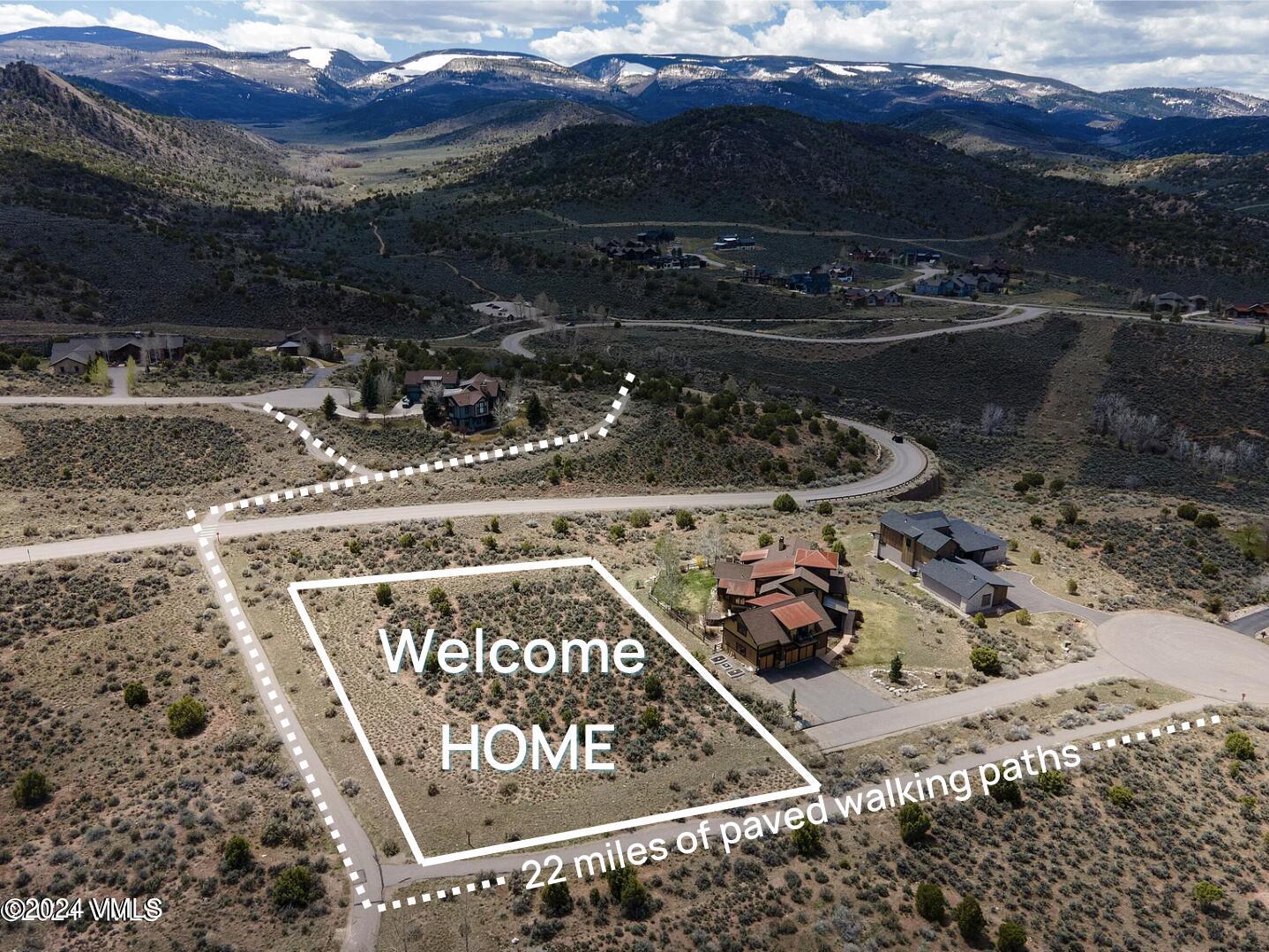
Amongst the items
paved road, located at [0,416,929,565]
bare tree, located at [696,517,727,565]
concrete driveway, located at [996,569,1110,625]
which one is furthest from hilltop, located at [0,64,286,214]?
concrete driveway, located at [996,569,1110,625]

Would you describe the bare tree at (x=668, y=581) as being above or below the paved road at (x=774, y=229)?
below

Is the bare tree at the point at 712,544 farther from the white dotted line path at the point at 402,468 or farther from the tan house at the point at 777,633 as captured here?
the white dotted line path at the point at 402,468

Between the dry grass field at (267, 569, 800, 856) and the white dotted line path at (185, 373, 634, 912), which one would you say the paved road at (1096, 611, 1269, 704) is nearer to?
the dry grass field at (267, 569, 800, 856)

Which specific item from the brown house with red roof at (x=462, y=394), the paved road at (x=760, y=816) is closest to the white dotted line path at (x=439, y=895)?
the paved road at (x=760, y=816)

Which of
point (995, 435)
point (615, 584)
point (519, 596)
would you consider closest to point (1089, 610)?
point (615, 584)

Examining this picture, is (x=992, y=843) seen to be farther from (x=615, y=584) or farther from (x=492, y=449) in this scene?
(x=492, y=449)

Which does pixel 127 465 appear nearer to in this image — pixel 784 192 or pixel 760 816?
pixel 760 816

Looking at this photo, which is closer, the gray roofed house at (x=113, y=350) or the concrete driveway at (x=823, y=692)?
the concrete driveway at (x=823, y=692)
